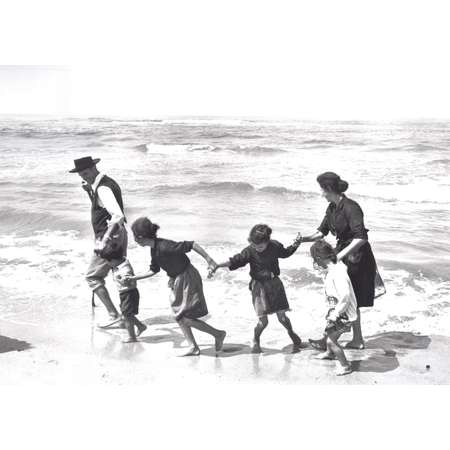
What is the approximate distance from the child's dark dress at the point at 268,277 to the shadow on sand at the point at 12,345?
1.49m

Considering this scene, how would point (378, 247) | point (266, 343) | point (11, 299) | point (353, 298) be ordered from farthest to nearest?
point (378, 247) → point (11, 299) → point (266, 343) → point (353, 298)

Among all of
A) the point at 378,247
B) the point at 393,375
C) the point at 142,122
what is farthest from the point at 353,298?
the point at 142,122

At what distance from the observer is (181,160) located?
4.51 m

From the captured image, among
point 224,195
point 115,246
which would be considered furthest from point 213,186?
point 115,246

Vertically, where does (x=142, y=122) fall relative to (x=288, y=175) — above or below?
above

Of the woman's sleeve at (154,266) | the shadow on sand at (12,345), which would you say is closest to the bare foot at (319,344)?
the woman's sleeve at (154,266)

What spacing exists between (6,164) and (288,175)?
7.28 ft

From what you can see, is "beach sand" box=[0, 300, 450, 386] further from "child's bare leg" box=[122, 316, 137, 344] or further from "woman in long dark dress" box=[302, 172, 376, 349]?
"woman in long dark dress" box=[302, 172, 376, 349]

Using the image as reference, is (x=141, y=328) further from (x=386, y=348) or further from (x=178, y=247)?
(x=386, y=348)

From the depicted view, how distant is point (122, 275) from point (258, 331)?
2.94 ft

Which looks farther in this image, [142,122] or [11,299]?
[142,122]

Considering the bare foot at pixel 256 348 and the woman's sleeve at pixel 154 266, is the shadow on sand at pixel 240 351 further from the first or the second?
the woman's sleeve at pixel 154 266

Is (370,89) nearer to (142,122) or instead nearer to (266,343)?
(142,122)

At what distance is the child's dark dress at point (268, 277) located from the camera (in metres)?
3.39
